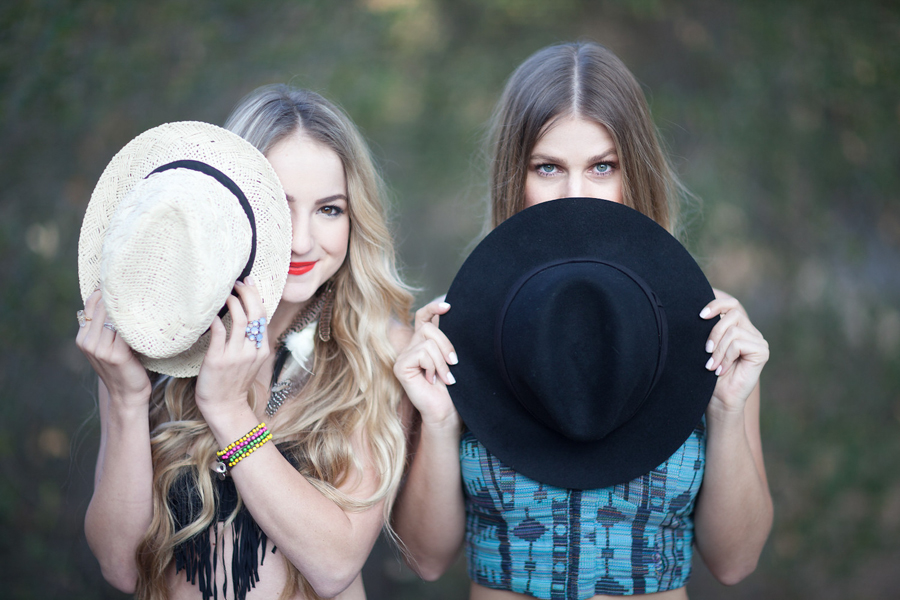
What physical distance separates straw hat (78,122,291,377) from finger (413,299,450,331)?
1.47ft

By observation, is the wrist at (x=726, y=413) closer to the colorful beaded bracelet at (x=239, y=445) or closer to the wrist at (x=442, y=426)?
the wrist at (x=442, y=426)

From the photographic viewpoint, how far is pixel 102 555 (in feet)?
6.61

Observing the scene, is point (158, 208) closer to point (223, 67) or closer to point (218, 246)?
point (218, 246)

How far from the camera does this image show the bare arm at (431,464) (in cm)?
204

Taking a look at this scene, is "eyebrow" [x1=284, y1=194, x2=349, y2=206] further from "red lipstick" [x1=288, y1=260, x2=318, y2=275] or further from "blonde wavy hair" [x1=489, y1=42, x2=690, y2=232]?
"blonde wavy hair" [x1=489, y1=42, x2=690, y2=232]

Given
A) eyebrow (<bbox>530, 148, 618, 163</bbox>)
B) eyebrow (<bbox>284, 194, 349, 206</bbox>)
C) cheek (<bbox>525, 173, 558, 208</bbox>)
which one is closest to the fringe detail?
eyebrow (<bbox>284, 194, 349, 206</bbox>)

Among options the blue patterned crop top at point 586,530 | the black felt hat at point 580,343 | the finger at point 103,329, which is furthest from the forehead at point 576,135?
the finger at point 103,329

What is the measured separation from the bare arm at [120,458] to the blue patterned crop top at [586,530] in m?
0.96

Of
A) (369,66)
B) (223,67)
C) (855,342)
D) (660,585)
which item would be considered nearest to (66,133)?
(223,67)

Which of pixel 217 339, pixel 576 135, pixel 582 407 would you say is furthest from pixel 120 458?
pixel 576 135

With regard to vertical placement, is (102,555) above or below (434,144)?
below

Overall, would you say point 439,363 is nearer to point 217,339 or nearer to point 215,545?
point 217,339

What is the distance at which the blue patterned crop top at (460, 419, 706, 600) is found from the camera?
1.98 m

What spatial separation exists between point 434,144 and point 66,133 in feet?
7.89
